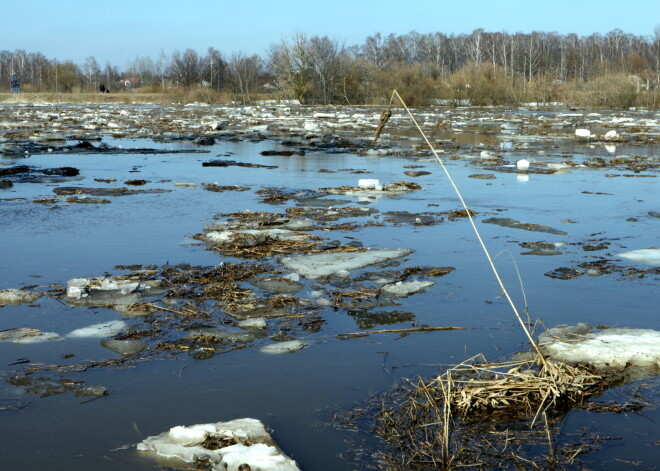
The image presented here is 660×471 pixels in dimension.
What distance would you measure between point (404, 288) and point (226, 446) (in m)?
2.33

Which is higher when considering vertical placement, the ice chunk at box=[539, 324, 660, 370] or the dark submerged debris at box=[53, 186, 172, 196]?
the dark submerged debris at box=[53, 186, 172, 196]

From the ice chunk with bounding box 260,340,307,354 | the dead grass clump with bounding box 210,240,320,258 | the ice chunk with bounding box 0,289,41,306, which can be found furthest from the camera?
the dead grass clump with bounding box 210,240,320,258

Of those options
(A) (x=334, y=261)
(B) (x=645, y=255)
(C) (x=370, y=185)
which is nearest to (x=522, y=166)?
(C) (x=370, y=185)

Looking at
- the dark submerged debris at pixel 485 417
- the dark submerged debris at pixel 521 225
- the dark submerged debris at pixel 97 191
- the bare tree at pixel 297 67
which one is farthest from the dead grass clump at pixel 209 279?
the bare tree at pixel 297 67

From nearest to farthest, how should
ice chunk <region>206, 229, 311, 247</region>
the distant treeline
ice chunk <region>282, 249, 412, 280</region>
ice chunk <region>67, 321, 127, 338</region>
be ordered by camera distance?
ice chunk <region>67, 321, 127, 338</region>, ice chunk <region>282, 249, 412, 280</region>, ice chunk <region>206, 229, 311, 247</region>, the distant treeline

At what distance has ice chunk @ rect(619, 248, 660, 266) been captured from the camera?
18.3ft

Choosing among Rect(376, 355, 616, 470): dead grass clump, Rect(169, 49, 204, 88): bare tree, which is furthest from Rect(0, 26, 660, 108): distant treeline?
Rect(376, 355, 616, 470): dead grass clump

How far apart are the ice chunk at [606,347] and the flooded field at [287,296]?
10 centimetres

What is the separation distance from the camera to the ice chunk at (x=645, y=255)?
5.57 m

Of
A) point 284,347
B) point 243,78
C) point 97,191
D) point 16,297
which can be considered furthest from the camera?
point 243,78

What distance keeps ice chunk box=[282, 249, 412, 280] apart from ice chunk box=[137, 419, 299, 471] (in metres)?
2.34

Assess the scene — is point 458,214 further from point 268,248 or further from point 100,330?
point 100,330

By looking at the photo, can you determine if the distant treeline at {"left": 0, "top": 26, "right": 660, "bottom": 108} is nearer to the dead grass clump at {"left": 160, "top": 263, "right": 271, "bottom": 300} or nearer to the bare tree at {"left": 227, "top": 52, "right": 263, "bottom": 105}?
the bare tree at {"left": 227, "top": 52, "right": 263, "bottom": 105}

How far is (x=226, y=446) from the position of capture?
2736 mm
